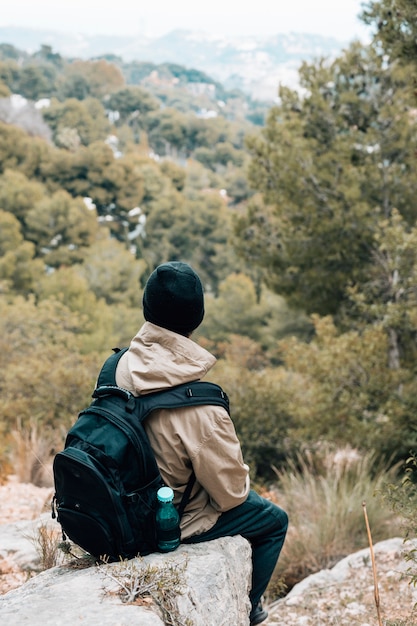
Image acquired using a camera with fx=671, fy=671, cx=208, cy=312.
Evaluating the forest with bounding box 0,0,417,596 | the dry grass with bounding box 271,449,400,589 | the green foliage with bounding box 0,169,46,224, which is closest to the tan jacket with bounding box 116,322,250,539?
the dry grass with bounding box 271,449,400,589

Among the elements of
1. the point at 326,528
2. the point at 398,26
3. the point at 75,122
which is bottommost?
the point at 75,122

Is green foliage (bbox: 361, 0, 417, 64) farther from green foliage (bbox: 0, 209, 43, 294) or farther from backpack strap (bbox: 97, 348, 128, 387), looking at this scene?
green foliage (bbox: 0, 209, 43, 294)

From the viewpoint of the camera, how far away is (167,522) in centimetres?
221

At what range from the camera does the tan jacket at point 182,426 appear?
7.17 feet

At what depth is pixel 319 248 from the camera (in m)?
10.7

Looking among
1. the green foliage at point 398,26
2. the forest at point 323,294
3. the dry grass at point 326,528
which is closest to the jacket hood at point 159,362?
the dry grass at point 326,528

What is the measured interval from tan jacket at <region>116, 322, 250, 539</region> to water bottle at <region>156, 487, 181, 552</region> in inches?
4.1

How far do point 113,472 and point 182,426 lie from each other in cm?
27

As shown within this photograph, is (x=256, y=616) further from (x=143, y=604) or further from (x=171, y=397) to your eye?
(x=171, y=397)

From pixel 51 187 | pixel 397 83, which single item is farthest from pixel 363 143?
pixel 51 187

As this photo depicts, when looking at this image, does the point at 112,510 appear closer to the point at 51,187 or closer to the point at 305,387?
the point at 305,387

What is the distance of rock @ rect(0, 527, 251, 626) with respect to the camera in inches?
71.3

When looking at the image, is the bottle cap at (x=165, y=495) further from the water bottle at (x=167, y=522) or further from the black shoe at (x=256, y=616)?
the black shoe at (x=256, y=616)

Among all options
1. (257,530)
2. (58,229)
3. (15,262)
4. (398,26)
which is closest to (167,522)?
(257,530)
